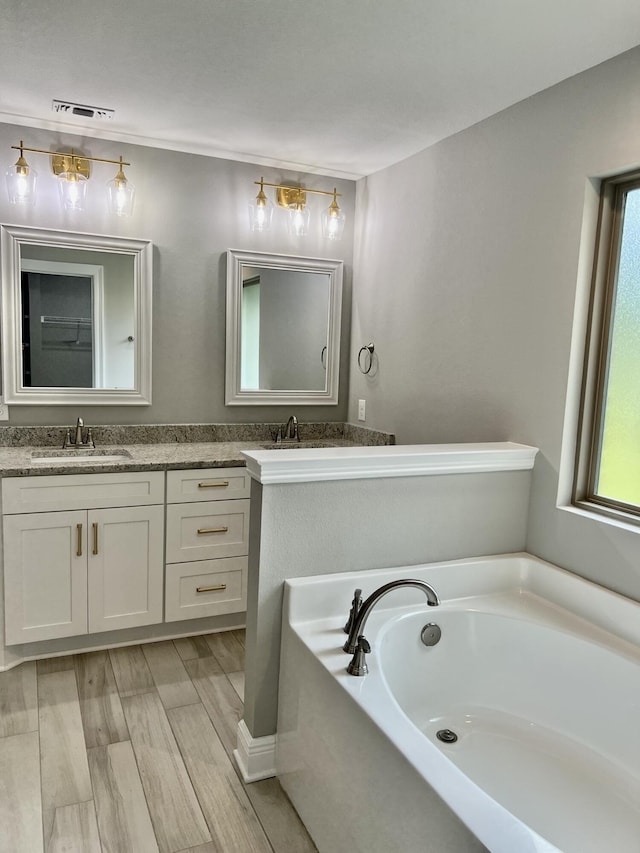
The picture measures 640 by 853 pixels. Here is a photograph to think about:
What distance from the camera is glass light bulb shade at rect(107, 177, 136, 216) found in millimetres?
3021

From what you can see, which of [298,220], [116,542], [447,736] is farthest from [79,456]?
[447,736]

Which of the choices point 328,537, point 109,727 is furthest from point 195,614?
point 328,537

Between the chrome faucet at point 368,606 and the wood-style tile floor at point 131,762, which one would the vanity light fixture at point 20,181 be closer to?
the wood-style tile floor at point 131,762

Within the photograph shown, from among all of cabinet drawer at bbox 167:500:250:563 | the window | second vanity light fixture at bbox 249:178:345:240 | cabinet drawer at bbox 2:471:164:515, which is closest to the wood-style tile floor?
cabinet drawer at bbox 167:500:250:563

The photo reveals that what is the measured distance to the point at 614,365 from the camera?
2156 millimetres

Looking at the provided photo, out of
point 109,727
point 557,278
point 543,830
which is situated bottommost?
point 109,727

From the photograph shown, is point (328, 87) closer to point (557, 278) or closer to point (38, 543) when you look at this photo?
point (557, 278)

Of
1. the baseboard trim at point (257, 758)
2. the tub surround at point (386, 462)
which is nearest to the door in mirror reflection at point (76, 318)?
the tub surround at point (386, 462)

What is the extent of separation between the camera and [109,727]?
231cm

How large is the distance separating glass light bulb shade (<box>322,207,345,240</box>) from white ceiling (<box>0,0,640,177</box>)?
516mm

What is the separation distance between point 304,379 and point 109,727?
199 cm

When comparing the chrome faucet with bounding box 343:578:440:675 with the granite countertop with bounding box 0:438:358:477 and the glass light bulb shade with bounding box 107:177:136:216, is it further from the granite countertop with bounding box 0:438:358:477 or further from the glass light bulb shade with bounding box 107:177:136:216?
the glass light bulb shade with bounding box 107:177:136:216

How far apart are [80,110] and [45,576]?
197cm

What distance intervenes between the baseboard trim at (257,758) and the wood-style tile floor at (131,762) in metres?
0.04
